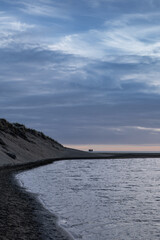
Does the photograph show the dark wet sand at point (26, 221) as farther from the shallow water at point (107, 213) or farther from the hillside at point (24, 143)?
the hillside at point (24, 143)

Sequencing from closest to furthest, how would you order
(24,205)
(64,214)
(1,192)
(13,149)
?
(64,214), (24,205), (1,192), (13,149)

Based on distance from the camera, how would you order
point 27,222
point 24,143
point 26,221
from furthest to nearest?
1. point 24,143
2. point 26,221
3. point 27,222

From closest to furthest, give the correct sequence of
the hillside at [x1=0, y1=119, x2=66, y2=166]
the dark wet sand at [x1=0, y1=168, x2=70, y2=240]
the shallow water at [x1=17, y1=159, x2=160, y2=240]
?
the dark wet sand at [x1=0, y1=168, x2=70, y2=240] → the shallow water at [x1=17, y1=159, x2=160, y2=240] → the hillside at [x1=0, y1=119, x2=66, y2=166]

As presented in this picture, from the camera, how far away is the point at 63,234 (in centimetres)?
1317

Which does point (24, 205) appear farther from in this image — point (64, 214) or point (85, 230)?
point (85, 230)

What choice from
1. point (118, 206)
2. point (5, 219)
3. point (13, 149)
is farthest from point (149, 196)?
point (13, 149)

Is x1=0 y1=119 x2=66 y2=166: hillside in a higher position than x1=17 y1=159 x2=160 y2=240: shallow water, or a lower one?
higher

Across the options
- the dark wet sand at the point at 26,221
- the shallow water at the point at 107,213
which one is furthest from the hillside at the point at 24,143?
the dark wet sand at the point at 26,221

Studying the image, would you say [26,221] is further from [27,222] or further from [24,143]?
[24,143]

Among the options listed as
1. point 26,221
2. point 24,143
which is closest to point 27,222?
point 26,221

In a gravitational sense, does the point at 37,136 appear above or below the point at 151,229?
above

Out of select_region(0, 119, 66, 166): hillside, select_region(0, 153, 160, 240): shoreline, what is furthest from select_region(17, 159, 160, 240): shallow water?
select_region(0, 119, 66, 166): hillside

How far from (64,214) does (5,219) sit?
4.02 meters

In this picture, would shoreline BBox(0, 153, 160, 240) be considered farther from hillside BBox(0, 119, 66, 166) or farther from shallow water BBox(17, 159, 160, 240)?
hillside BBox(0, 119, 66, 166)
